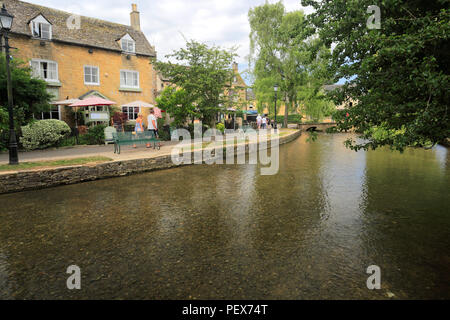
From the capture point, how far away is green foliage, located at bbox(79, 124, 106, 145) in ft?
51.7

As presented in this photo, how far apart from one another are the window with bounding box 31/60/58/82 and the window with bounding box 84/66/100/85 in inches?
79.5

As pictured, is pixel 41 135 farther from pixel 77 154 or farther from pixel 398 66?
pixel 398 66

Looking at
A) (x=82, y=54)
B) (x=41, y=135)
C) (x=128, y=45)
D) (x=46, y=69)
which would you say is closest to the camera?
(x=41, y=135)

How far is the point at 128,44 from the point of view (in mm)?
23422

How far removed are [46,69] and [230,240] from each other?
21.6 metres

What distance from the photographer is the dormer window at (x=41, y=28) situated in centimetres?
1884

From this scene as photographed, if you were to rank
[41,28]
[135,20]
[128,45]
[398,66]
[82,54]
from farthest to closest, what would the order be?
[135,20] < [128,45] < [82,54] < [41,28] < [398,66]

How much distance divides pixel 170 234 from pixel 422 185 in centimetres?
638

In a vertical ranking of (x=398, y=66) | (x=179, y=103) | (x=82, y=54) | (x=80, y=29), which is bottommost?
(x=398, y=66)

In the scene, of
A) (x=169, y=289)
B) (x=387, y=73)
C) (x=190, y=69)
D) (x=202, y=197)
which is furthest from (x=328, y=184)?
(x=190, y=69)

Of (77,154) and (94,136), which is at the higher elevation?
(94,136)

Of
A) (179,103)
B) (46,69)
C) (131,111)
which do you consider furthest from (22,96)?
(131,111)

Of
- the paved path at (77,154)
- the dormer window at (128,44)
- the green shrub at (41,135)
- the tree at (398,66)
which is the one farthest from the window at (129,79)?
the tree at (398,66)

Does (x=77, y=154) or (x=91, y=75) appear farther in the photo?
(x=91, y=75)
